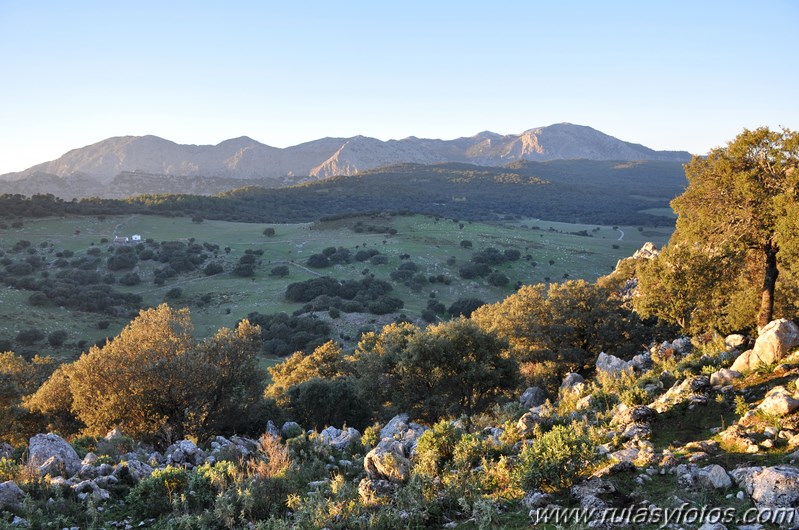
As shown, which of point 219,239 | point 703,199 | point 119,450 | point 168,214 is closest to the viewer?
point 119,450

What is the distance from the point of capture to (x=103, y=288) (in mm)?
68375

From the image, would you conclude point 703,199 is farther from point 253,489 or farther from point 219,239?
point 219,239

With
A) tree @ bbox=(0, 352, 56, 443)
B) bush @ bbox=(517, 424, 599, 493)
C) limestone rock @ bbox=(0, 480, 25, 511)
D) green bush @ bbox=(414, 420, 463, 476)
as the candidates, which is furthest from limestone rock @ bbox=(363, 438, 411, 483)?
tree @ bbox=(0, 352, 56, 443)

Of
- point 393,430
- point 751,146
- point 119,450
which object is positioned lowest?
point 393,430

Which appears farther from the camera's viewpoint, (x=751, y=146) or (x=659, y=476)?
(x=751, y=146)

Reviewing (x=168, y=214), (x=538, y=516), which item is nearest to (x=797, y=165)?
(x=538, y=516)

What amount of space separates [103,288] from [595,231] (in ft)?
381

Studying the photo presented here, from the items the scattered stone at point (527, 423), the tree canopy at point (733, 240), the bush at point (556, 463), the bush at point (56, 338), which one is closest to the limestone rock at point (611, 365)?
the tree canopy at point (733, 240)

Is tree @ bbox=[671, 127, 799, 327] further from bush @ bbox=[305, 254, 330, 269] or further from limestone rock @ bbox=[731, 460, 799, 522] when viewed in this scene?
bush @ bbox=[305, 254, 330, 269]

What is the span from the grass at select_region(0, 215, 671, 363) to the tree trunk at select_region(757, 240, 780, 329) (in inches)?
1586

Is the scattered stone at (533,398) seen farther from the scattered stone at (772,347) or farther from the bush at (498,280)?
the bush at (498,280)

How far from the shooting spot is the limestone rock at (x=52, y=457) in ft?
38.3

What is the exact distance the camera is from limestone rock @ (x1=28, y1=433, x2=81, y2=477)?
38.3 ft

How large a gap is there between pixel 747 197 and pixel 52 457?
827 inches
